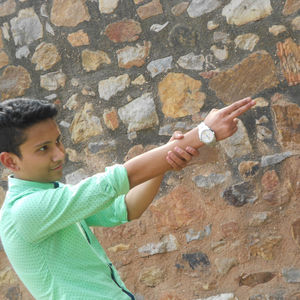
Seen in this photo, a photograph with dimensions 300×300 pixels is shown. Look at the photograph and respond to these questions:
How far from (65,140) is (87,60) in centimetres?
52

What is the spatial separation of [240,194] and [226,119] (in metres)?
0.97

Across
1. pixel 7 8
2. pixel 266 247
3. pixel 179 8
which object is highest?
pixel 7 8

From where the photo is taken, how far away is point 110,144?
275 cm

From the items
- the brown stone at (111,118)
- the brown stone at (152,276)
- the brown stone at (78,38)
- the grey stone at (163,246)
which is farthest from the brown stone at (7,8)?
the brown stone at (152,276)

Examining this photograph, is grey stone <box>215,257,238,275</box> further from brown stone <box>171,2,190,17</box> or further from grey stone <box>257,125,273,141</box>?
brown stone <box>171,2,190,17</box>

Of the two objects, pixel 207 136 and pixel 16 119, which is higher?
pixel 16 119

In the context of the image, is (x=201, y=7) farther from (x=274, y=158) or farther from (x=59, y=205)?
(x=59, y=205)

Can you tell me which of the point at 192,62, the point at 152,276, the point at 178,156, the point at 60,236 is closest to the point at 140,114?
the point at 192,62

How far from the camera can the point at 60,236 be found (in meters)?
1.48

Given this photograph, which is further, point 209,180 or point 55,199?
point 209,180

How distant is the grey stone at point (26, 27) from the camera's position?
2.96 m

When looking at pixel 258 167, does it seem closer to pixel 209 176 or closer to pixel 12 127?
pixel 209 176

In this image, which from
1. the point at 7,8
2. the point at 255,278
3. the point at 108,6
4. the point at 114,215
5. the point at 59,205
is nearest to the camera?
the point at 59,205

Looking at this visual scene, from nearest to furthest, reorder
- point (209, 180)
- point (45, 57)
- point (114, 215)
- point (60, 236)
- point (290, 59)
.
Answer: point (60, 236) < point (114, 215) < point (290, 59) < point (209, 180) < point (45, 57)
